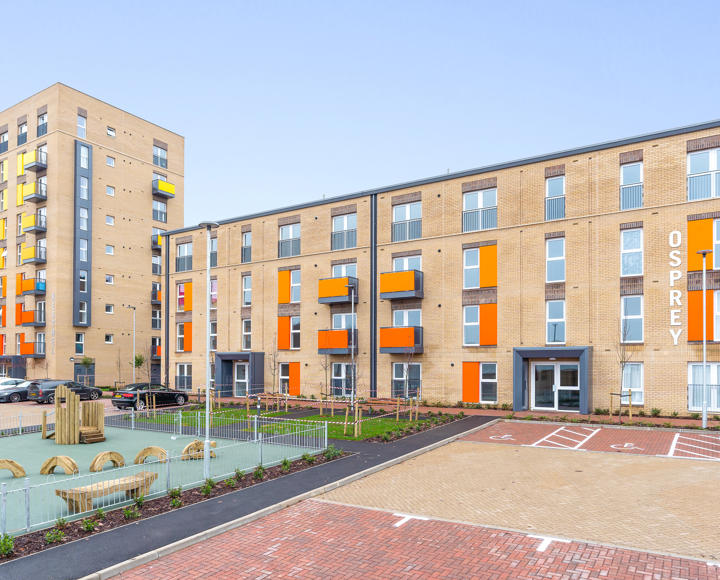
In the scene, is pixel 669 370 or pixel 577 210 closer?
pixel 669 370

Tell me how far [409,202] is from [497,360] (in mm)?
10012

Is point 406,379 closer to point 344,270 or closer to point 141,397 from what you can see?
point 344,270

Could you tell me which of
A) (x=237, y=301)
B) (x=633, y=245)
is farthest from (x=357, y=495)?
(x=237, y=301)

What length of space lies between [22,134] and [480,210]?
43869 millimetres

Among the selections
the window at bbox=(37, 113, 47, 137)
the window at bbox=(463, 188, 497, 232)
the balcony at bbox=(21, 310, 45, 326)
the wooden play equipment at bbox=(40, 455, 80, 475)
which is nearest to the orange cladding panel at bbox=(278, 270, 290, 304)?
the window at bbox=(463, 188, 497, 232)

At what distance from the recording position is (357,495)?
12031 millimetres

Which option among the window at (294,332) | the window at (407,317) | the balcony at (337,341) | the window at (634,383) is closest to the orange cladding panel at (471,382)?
the window at (407,317)

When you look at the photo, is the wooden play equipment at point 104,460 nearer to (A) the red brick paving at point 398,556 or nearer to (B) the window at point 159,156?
(A) the red brick paving at point 398,556

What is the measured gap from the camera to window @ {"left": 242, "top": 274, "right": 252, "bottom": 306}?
123 feet

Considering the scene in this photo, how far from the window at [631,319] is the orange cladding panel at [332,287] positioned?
14.5m

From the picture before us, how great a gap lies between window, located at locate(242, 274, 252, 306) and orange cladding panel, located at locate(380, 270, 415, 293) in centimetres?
1074

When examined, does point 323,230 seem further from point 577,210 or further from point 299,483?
point 299,483

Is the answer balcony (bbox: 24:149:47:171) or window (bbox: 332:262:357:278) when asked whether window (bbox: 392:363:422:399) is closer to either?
window (bbox: 332:262:357:278)

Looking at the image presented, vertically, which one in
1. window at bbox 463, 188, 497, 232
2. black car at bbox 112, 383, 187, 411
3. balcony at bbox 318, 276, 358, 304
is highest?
window at bbox 463, 188, 497, 232
